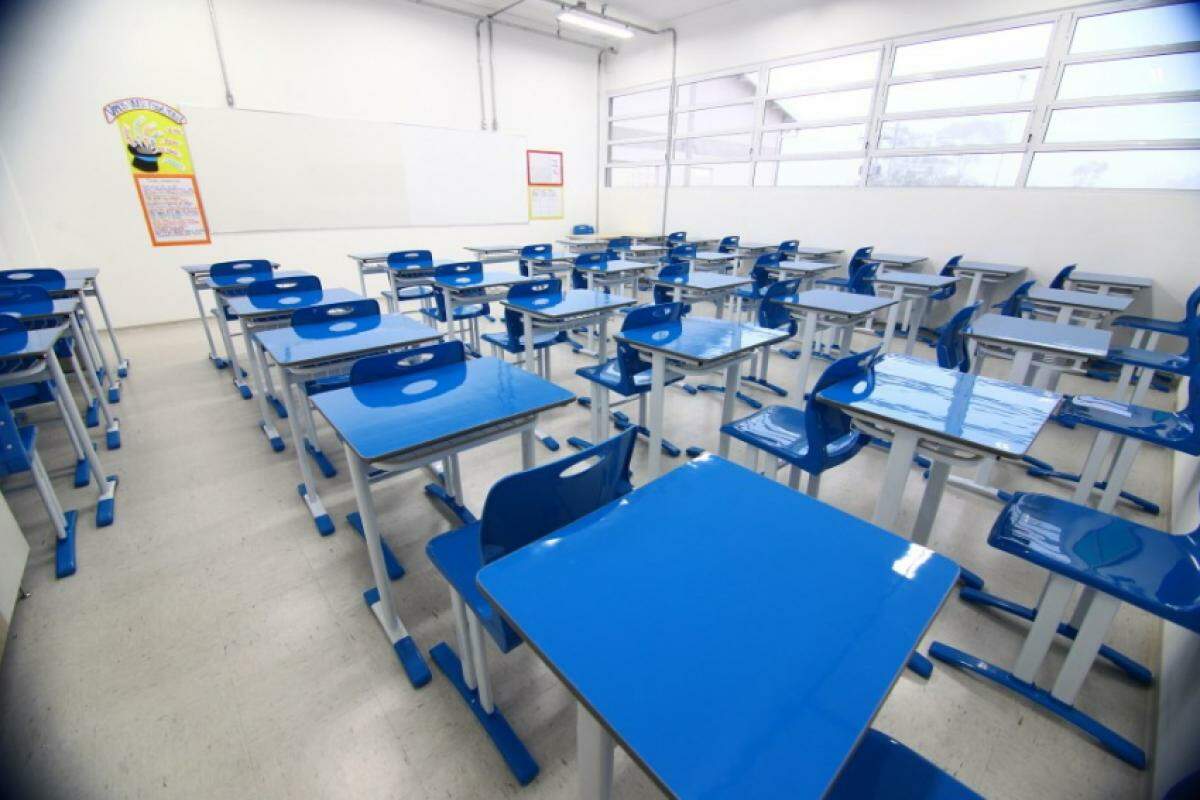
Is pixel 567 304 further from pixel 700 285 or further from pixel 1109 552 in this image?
pixel 1109 552

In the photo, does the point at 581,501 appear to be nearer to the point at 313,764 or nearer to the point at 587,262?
the point at 313,764

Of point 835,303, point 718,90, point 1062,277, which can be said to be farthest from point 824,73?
point 835,303

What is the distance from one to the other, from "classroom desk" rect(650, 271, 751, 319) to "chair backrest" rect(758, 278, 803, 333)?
272 mm

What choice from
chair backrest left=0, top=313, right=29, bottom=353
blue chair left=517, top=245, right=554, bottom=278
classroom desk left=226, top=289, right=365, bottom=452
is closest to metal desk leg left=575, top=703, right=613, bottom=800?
classroom desk left=226, top=289, right=365, bottom=452

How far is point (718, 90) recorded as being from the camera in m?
7.57

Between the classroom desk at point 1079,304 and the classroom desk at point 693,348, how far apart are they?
8.79 ft

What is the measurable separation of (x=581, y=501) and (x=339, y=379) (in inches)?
77.9

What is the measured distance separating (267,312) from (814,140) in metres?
6.62

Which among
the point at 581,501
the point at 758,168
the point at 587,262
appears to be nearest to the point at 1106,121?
the point at 758,168

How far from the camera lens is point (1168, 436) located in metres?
2.01

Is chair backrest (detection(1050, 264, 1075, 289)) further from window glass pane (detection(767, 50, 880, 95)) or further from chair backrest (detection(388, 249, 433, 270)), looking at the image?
chair backrest (detection(388, 249, 433, 270))

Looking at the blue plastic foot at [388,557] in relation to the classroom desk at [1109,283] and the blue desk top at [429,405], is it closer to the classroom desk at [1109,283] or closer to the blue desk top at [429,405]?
A: the blue desk top at [429,405]

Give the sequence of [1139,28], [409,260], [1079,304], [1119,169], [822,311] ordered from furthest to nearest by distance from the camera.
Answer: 1. [409,260]
2. [1119,169]
3. [1139,28]
4. [1079,304]
5. [822,311]

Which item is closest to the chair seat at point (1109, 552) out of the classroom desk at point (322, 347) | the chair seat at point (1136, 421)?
Answer: the chair seat at point (1136, 421)
